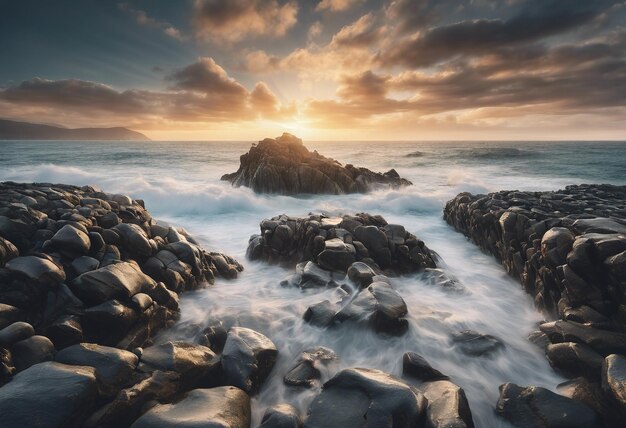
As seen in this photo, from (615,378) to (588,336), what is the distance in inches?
44.8

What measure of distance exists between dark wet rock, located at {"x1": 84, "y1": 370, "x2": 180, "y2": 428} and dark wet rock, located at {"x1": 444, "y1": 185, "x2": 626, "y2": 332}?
19.0 feet

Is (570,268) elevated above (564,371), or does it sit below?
above

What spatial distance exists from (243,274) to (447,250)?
6.97 meters

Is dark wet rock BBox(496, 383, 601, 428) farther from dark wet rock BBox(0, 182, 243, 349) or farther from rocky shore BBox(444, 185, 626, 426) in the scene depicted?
dark wet rock BBox(0, 182, 243, 349)

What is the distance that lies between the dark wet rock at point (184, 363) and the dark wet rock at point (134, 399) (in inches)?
4.1

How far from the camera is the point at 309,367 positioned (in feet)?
14.4

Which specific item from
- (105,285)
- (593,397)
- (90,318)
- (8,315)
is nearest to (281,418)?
(90,318)

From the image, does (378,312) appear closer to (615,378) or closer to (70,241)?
(615,378)

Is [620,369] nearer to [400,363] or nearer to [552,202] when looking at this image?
[400,363]

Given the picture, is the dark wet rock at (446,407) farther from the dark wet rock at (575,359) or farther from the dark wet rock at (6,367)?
the dark wet rock at (6,367)

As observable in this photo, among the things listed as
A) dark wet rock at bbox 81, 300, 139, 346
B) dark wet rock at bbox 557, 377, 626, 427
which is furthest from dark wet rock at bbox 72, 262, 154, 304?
dark wet rock at bbox 557, 377, 626, 427

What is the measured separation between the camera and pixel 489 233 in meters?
10.1

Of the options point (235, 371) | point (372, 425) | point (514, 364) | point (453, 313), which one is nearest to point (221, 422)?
point (235, 371)

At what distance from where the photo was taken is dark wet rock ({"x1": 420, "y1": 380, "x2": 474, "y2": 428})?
10.4ft
